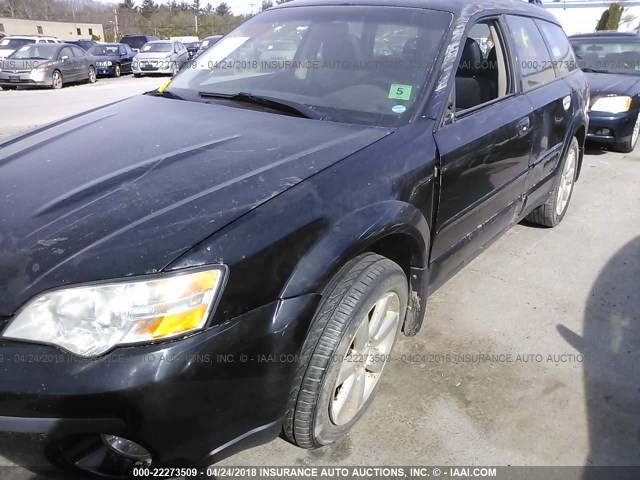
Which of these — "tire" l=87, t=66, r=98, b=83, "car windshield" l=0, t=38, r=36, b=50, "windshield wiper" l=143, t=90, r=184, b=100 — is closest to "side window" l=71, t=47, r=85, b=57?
"tire" l=87, t=66, r=98, b=83

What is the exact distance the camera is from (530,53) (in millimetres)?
3531

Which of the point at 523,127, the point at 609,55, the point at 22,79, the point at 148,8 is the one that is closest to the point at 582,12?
the point at 609,55

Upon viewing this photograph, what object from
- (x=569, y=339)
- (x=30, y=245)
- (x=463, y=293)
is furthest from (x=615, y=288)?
(x=30, y=245)

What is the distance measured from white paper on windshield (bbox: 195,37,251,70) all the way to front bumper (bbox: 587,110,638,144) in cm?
538

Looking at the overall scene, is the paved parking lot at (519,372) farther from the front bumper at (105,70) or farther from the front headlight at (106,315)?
the front bumper at (105,70)

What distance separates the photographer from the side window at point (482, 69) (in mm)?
2799

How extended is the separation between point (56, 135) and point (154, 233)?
4.33ft

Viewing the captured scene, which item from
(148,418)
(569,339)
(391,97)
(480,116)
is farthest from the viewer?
(569,339)

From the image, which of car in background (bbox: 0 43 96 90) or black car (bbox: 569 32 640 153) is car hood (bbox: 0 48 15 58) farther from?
black car (bbox: 569 32 640 153)

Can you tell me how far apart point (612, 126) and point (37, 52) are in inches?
590

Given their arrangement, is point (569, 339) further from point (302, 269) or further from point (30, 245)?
point (30, 245)

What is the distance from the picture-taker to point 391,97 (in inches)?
98.0

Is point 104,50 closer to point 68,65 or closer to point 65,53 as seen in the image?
point 65,53

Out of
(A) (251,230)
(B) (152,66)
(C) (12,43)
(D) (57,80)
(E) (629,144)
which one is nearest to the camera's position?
(A) (251,230)
